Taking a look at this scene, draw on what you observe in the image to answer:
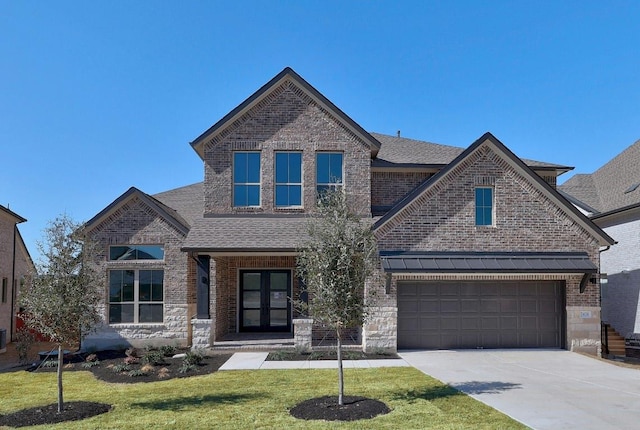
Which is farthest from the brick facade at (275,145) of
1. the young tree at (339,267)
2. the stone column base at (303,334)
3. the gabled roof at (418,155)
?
the young tree at (339,267)

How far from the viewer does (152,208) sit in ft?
55.7

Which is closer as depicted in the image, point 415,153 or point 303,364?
point 303,364

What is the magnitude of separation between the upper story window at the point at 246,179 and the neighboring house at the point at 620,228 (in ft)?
45.3

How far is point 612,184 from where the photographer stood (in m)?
22.1

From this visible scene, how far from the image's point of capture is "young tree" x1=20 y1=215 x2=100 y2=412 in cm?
904

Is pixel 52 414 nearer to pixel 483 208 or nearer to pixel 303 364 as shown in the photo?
pixel 303 364

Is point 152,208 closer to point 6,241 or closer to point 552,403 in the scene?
point 6,241

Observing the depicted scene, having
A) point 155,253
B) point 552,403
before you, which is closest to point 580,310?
point 552,403

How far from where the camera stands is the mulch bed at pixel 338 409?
8.48 meters

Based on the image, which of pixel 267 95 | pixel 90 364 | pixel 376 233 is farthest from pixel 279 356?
pixel 267 95

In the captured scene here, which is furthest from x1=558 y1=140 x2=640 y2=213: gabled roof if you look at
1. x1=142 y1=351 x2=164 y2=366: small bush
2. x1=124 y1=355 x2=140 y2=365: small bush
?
x1=124 y1=355 x2=140 y2=365: small bush

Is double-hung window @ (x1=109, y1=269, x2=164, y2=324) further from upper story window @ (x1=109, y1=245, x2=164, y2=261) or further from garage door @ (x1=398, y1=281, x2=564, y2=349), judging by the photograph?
garage door @ (x1=398, y1=281, x2=564, y2=349)

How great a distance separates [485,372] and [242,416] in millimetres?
6654

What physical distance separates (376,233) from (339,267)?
6309 millimetres
